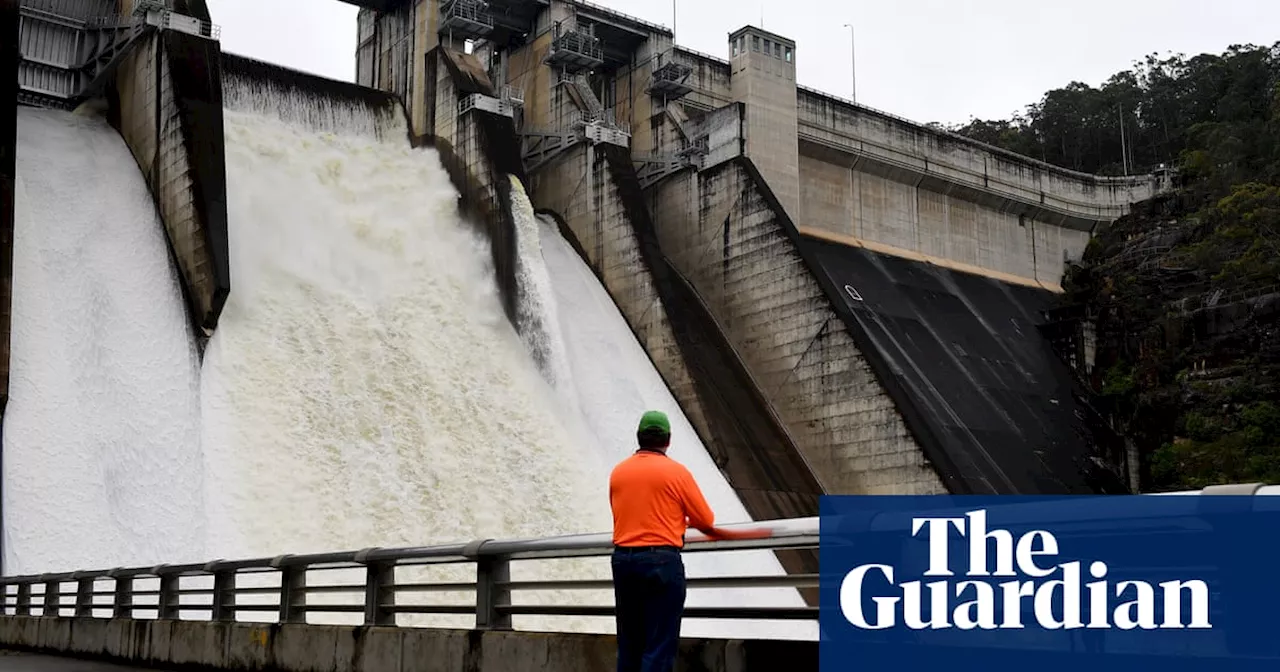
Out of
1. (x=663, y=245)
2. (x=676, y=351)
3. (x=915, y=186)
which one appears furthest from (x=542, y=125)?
(x=915, y=186)

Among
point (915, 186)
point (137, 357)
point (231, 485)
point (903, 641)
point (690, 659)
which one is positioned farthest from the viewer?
point (915, 186)

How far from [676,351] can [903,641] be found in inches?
964

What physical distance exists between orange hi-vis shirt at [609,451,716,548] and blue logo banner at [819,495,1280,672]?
2.22 ft

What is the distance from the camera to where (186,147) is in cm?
2542

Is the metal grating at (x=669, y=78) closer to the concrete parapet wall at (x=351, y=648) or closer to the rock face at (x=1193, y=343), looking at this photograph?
the rock face at (x=1193, y=343)

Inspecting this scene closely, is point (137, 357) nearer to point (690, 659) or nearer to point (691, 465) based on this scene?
point (691, 465)

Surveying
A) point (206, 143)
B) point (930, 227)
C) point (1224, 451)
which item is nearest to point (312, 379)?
point (206, 143)

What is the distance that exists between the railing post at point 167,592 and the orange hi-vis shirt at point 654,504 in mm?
7586

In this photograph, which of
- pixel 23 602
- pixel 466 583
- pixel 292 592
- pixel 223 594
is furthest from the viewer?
pixel 23 602

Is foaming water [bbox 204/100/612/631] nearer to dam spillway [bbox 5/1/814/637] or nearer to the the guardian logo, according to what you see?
dam spillway [bbox 5/1/814/637]

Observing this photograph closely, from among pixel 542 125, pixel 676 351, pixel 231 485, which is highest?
pixel 542 125

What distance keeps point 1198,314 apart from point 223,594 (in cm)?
3853

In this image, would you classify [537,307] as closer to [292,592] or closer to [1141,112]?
[292,592]

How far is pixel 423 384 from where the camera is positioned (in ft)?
85.1
